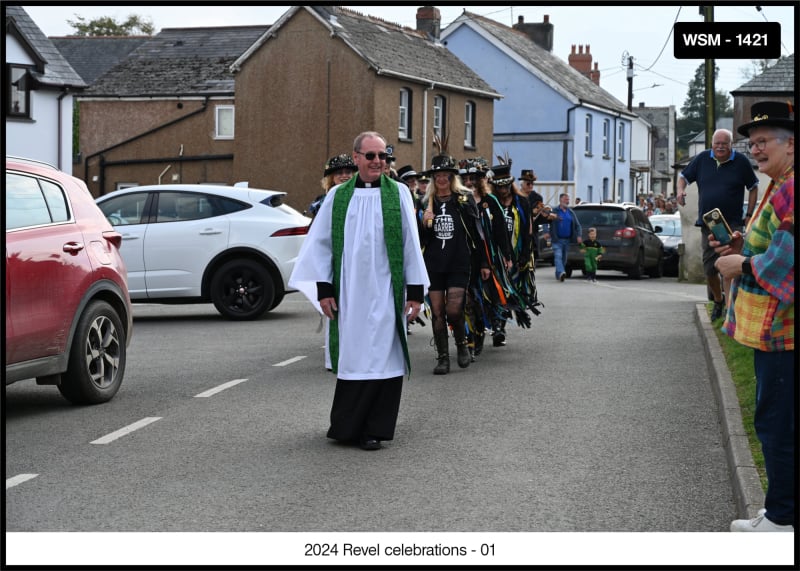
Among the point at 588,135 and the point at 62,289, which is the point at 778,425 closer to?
the point at 62,289

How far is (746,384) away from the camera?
9.15 meters

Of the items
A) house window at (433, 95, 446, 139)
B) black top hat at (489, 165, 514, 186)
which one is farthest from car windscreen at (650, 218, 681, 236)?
black top hat at (489, 165, 514, 186)

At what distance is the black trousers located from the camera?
756 centimetres

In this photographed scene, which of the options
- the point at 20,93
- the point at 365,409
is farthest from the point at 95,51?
the point at 365,409

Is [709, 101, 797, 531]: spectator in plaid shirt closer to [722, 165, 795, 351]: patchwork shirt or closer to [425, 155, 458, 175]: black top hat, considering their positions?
[722, 165, 795, 351]: patchwork shirt

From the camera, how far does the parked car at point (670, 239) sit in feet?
93.7

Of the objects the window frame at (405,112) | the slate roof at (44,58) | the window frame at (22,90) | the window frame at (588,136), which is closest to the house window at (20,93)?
the window frame at (22,90)

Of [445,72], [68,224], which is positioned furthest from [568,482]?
[445,72]

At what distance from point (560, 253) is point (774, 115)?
66.2 feet

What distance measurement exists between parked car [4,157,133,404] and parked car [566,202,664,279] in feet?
58.6

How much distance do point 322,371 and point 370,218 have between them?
12.2ft

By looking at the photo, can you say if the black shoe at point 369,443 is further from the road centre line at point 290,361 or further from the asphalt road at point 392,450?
the road centre line at point 290,361

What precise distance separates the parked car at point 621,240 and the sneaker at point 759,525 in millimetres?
21105

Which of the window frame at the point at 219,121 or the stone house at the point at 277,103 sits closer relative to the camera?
the stone house at the point at 277,103
